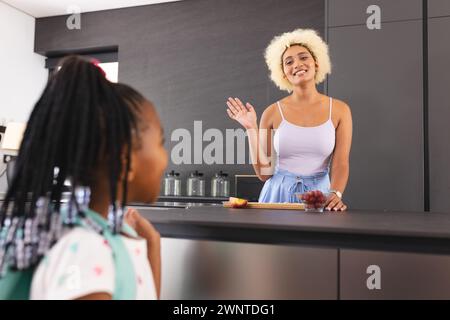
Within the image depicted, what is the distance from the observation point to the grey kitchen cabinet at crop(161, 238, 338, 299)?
2.75ft

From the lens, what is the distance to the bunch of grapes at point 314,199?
4.00 ft

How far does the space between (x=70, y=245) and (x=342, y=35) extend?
226 centimetres

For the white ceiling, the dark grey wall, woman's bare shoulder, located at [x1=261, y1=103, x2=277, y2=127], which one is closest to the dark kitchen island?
woman's bare shoulder, located at [x1=261, y1=103, x2=277, y2=127]

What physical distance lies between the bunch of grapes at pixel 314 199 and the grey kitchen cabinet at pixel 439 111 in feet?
4.24

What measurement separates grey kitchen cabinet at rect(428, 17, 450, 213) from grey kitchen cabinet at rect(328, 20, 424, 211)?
0.05 meters

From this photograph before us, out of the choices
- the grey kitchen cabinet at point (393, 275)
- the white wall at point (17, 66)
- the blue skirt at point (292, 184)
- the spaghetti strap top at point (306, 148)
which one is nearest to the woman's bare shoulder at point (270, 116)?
the spaghetti strap top at point (306, 148)

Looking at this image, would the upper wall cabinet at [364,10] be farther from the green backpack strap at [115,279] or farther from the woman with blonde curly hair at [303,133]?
the green backpack strap at [115,279]

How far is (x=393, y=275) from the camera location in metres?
0.79

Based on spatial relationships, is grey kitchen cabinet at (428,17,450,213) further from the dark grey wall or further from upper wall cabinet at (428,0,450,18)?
the dark grey wall

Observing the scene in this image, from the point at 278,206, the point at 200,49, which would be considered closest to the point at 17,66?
the point at 200,49

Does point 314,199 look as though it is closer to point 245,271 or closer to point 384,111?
point 245,271

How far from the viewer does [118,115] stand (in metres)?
0.57
